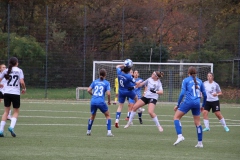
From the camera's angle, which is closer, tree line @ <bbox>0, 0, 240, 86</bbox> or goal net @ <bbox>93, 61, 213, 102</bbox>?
goal net @ <bbox>93, 61, 213, 102</bbox>

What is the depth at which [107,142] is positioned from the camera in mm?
13516

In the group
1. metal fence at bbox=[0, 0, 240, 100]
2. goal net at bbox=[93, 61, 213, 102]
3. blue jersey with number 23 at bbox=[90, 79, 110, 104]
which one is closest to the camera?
blue jersey with number 23 at bbox=[90, 79, 110, 104]

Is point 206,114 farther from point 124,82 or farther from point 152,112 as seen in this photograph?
Answer: point 124,82

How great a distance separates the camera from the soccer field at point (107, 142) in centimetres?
1098

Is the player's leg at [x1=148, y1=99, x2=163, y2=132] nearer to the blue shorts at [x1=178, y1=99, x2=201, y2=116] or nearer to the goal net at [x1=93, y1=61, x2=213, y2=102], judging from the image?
the blue shorts at [x1=178, y1=99, x2=201, y2=116]

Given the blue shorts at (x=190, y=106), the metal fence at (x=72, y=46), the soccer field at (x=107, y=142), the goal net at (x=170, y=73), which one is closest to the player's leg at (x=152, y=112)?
the soccer field at (x=107, y=142)

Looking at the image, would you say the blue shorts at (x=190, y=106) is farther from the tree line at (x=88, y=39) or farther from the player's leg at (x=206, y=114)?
the tree line at (x=88, y=39)

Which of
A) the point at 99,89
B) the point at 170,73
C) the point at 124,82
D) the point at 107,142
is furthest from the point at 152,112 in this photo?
the point at 170,73

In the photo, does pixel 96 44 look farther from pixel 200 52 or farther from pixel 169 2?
pixel 169 2

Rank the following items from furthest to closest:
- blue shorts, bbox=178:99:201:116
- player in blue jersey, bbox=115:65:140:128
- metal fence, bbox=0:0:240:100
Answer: metal fence, bbox=0:0:240:100 < player in blue jersey, bbox=115:65:140:128 < blue shorts, bbox=178:99:201:116

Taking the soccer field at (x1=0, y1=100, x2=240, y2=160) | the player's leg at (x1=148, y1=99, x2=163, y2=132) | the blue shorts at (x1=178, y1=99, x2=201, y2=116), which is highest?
the blue shorts at (x1=178, y1=99, x2=201, y2=116)

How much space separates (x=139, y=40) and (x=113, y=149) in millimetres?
25762

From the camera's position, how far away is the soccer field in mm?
10977

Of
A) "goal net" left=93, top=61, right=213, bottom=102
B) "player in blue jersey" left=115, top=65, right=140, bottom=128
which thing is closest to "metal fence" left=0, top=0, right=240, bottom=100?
"goal net" left=93, top=61, right=213, bottom=102
